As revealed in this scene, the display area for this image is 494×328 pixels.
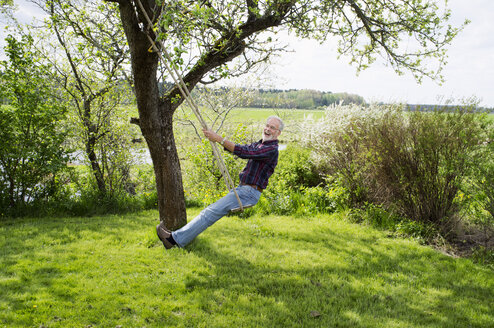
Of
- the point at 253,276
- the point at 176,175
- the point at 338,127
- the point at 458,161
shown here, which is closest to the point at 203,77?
the point at 176,175

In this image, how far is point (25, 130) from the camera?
23.2 feet

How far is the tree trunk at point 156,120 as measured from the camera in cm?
448

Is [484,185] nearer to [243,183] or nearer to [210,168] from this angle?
[243,183]

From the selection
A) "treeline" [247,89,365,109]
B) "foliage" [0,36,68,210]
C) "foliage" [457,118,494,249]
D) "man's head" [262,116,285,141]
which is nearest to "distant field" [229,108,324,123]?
"treeline" [247,89,365,109]

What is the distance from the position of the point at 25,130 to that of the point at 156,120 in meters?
3.70

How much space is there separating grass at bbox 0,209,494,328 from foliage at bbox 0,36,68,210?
132cm

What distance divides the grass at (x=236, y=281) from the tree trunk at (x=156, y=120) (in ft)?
2.04

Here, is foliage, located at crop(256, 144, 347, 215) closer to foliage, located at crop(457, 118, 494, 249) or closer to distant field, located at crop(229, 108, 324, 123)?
foliage, located at crop(457, 118, 494, 249)

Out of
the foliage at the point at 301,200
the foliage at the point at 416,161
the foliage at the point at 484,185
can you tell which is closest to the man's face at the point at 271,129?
the foliage at the point at 416,161

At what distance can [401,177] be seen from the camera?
20.1 ft

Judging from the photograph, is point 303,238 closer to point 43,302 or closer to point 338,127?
point 43,302

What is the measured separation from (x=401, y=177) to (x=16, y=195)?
24.7 ft

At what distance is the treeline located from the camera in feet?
39.0

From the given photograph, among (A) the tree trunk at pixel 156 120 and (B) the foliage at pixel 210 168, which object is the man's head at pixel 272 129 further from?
(B) the foliage at pixel 210 168
